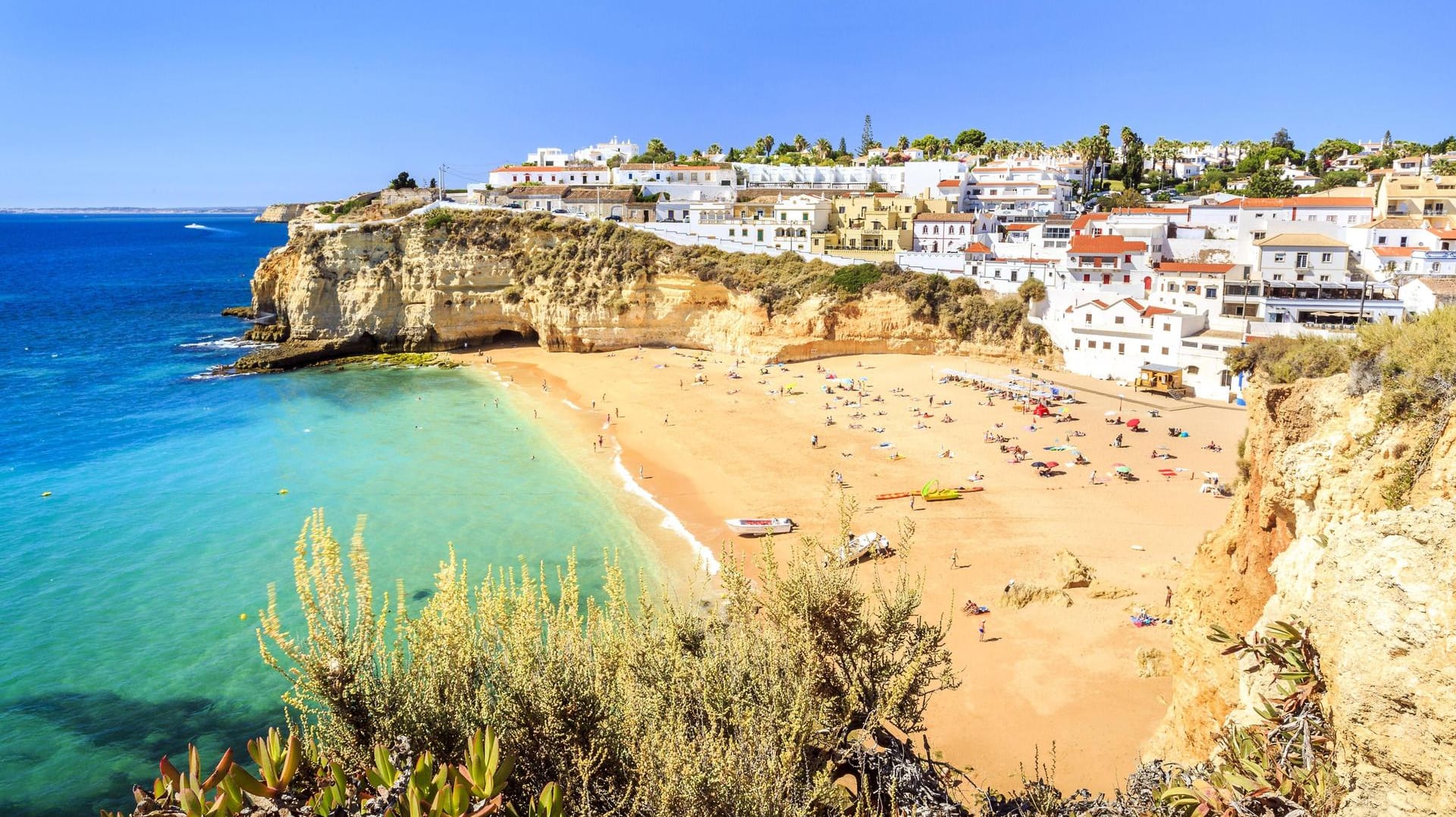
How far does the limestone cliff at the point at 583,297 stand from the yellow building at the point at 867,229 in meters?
4.98

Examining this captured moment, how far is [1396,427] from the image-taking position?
7.53m

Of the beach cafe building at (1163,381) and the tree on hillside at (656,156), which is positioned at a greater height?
the tree on hillside at (656,156)

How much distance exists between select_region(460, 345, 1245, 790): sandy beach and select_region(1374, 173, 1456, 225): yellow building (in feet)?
90.3

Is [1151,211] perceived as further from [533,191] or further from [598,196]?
[533,191]

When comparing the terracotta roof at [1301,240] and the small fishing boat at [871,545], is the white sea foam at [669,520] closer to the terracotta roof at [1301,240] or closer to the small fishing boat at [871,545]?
the small fishing boat at [871,545]

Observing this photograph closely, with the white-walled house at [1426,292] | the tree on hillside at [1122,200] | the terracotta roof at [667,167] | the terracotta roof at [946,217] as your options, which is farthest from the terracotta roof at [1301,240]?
the terracotta roof at [667,167]

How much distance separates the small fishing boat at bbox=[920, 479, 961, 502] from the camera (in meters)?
25.5

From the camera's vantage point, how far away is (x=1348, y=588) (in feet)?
18.6

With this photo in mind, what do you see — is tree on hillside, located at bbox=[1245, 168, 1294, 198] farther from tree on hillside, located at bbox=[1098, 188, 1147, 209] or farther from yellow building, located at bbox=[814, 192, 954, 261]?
yellow building, located at bbox=[814, 192, 954, 261]

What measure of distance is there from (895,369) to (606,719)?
35.6m

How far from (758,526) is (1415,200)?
50278 millimetres

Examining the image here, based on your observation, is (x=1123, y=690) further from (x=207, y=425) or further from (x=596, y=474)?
(x=207, y=425)

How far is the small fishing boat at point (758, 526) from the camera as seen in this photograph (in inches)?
929

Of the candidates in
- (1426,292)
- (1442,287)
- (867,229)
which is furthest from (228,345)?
(1442,287)
